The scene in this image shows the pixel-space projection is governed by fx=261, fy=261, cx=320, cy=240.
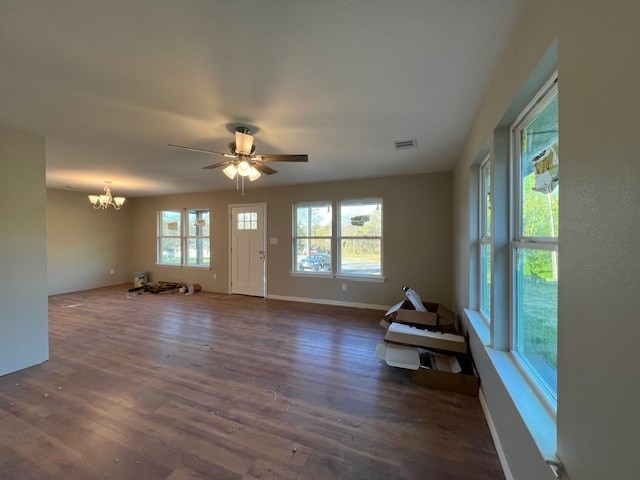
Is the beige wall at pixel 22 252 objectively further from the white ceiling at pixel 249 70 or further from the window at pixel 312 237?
the window at pixel 312 237

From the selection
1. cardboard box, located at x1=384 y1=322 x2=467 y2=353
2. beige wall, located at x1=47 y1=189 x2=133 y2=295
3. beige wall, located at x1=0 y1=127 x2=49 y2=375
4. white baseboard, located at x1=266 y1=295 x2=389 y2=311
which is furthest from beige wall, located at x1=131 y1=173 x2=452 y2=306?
beige wall, located at x1=0 y1=127 x2=49 y2=375

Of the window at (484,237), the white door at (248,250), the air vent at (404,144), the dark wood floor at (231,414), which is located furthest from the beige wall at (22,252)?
the window at (484,237)

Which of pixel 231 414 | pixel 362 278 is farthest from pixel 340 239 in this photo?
pixel 231 414

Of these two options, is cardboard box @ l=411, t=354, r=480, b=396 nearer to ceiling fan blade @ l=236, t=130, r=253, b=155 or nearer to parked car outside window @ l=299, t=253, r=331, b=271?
ceiling fan blade @ l=236, t=130, r=253, b=155

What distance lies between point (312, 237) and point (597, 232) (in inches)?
186

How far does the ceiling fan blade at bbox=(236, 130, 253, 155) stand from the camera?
239 centimetres

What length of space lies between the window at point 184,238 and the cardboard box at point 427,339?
5.17 metres

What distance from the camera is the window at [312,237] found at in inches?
207

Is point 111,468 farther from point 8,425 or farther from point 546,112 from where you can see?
point 546,112

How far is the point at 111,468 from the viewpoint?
1504 mm

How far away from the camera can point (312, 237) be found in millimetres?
5355

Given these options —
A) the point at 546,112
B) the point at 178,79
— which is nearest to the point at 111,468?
the point at 178,79

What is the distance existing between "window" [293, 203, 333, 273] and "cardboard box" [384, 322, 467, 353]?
2641mm

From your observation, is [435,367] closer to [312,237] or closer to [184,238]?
[312,237]
